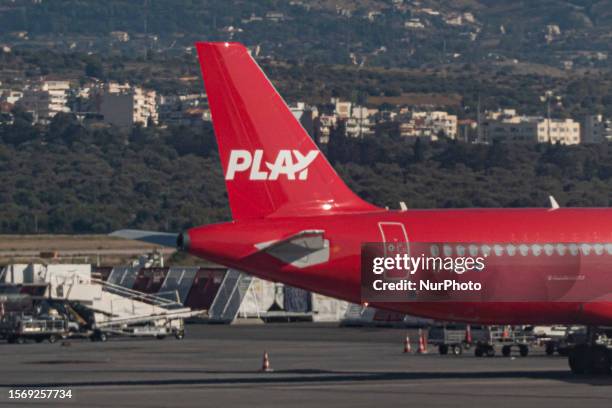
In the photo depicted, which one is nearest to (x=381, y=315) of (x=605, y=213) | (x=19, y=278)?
(x=19, y=278)

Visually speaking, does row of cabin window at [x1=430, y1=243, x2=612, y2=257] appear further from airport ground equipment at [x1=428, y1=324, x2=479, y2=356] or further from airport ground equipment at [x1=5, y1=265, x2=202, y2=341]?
airport ground equipment at [x1=5, y1=265, x2=202, y2=341]

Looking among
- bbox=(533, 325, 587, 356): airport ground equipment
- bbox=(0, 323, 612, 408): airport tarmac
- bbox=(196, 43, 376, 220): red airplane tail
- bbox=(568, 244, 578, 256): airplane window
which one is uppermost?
bbox=(196, 43, 376, 220): red airplane tail

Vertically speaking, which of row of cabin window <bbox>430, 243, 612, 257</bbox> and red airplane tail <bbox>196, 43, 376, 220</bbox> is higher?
red airplane tail <bbox>196, 43, 376, 220</bbox>

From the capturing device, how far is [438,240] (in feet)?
198

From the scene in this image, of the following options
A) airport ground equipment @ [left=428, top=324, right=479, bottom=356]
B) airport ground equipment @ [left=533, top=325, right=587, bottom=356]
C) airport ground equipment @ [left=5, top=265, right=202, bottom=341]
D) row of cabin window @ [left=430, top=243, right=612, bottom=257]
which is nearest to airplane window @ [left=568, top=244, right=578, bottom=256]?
row of cabin window @ [left=430, top=243, right=612, bottom=257]

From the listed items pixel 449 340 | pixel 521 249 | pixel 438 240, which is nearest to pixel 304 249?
pixel 438 240

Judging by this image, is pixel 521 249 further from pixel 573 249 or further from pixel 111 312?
pixel 111 312

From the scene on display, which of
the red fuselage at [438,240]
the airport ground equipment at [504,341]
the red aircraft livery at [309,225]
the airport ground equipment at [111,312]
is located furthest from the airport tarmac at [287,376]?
the airport ground equipment at [111,312]

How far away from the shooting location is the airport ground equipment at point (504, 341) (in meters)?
79.1

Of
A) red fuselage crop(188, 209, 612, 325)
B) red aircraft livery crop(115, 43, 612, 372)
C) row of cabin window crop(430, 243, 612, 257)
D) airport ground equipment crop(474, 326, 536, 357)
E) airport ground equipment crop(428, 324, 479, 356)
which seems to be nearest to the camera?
red fuselage crop(188, 209, 612, 325)

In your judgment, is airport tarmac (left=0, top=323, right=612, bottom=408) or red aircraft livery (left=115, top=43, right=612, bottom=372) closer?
airport tarmac (left=0, top=323, right=612, bottom=408)

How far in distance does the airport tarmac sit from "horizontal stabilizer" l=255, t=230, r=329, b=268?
4480 mm

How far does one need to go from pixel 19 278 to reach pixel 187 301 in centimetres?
1273

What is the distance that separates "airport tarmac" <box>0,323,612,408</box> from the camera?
53.5 m
